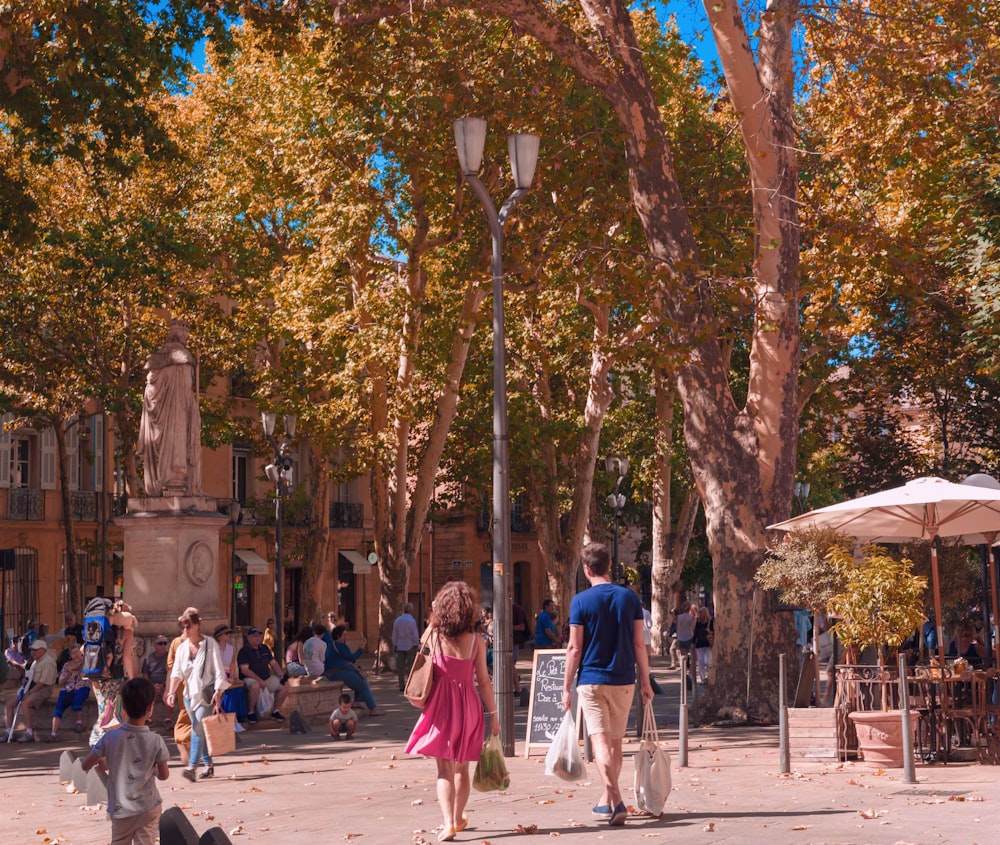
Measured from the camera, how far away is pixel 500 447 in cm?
1556

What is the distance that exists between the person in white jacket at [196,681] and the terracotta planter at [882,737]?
586cm

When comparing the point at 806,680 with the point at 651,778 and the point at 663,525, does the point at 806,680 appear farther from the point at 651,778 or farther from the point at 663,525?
the point at 663,525

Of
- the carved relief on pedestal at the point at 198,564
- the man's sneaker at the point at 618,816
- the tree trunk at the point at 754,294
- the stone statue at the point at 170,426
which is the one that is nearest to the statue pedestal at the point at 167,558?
the carved relief on pedestal at the point at 198,564

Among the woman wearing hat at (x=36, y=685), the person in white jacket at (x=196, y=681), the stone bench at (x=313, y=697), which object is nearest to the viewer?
the person in white jacket at (x=196, y=681)

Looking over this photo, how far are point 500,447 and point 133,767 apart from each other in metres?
8.67

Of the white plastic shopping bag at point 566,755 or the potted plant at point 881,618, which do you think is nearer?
the white plastic shopping bag at point 566,755

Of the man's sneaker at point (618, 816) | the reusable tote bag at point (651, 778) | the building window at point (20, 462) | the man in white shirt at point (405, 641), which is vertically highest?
the building window at point (20, 462)

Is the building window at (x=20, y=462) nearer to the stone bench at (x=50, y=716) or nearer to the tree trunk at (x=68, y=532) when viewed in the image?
the tree trunk at (x=68, y=532)

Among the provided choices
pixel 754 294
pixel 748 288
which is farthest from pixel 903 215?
pixel 748 288

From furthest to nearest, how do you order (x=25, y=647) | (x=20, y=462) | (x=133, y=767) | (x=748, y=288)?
(x=20, y=462)
(x=25, y=647)
(x=748, y=288)
(x=133, y=767)

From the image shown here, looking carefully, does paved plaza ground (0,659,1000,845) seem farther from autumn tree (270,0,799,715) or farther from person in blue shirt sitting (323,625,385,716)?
person in blue shirt sitting (323,625,385,716)

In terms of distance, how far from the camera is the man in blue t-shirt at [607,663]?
10.1 metres

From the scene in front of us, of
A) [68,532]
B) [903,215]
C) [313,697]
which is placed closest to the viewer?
[313,697]

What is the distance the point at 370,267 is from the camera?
31641 millimetres
